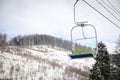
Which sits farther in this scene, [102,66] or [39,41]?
[39,41]

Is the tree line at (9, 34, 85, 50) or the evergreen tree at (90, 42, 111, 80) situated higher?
the tree line at (9, 34, 85, 50)

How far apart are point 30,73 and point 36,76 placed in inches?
88.8

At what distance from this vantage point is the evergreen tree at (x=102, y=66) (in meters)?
30.2

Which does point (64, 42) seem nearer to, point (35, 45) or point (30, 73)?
point (35, 45)

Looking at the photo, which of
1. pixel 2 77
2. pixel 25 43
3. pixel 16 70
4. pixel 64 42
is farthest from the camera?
pixel 64 42

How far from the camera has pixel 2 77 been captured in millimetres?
63688

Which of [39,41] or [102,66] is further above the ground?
[39,41]

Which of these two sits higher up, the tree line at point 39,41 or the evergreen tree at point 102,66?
the tree line at point 39,41

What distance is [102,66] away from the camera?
101ft

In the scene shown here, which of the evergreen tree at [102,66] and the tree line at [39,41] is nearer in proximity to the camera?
the evergreen tree at [102,66]

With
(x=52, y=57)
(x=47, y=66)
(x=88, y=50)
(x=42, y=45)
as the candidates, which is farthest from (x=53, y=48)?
(x=88, y=50)

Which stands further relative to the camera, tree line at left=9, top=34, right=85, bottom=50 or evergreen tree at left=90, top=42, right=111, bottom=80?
tree line at left=9, top=34, right=85, bottom=50

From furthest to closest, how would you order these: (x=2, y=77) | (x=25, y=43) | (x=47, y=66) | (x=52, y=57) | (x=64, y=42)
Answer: (x=64, y=42) < (x=25, y=43) < (x=52, y=57) < (x=47, y=66) < (x=2, y=77)

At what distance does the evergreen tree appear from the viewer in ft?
99.0
